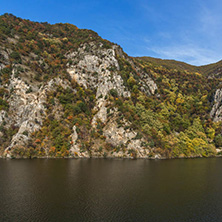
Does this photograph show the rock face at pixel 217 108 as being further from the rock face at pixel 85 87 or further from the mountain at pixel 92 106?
the rock face at pixel 85 87

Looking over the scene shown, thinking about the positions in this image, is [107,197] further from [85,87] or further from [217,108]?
[217,108]

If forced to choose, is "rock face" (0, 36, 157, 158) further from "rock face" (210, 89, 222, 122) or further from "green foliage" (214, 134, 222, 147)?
"green foliage" (214, 134, 222, 147)

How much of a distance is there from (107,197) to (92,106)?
80.9 metres

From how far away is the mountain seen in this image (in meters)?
88.6

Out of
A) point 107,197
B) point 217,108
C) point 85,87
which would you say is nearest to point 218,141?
point 217,108

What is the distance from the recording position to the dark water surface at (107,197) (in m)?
27.3

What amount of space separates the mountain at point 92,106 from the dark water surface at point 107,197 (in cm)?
3716

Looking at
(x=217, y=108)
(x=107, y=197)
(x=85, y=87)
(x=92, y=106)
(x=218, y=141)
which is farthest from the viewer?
(x=217, y=108)

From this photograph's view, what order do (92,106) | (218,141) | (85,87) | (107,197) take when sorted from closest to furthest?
(107,197) → (218,141) → (92,106) → (85,87)

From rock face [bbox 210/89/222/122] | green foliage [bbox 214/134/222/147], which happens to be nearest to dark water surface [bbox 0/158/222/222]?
green foliage [bbox 214/134/222/147]

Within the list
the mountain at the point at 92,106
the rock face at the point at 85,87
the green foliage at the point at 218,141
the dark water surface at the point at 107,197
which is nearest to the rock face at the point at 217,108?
the mountain at the point at 92,106

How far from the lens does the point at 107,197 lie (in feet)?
114

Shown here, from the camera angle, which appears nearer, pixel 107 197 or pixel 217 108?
pixel 107 197

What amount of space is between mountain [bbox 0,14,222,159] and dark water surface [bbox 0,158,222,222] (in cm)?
3716
